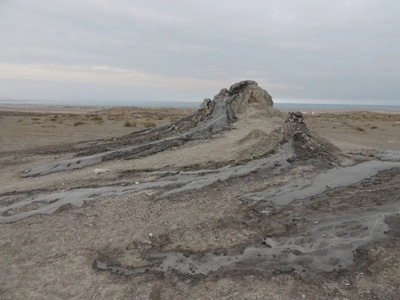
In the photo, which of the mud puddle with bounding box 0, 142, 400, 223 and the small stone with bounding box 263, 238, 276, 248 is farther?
the mud puddle with bounding box 0, 142, 400, 223

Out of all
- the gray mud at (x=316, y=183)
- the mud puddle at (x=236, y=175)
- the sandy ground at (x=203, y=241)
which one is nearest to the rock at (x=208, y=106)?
the mud puddle at (x=236, y=175)

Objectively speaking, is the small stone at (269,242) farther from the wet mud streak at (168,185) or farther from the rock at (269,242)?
the wet mud streak at (168,185)

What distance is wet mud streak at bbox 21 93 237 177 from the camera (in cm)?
1466

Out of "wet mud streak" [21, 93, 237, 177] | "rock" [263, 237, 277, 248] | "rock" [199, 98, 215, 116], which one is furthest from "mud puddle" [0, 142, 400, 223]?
"rock" [199, 98, 215, 116]

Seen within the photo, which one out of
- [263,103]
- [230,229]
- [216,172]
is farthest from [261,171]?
[263,103]

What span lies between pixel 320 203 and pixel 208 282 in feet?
13.7

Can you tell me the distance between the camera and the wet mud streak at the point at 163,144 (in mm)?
14664

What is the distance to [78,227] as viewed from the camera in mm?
7953

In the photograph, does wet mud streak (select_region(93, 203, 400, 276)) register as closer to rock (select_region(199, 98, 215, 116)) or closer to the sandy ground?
the sandy ground

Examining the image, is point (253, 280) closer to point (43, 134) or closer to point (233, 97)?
point (233, 97)

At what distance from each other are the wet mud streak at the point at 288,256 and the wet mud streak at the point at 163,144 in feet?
31.0

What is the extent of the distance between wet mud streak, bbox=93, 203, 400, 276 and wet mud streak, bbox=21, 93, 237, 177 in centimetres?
945

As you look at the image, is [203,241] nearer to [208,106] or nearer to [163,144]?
[163,144]

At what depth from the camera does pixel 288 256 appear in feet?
18.9
